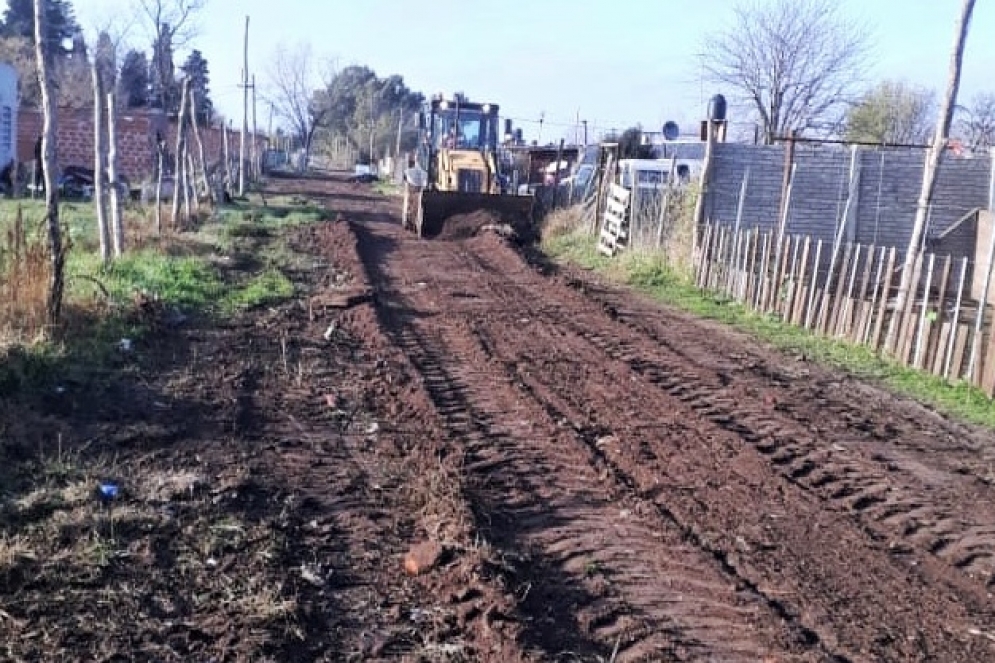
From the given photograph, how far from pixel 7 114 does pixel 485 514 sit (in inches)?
1260

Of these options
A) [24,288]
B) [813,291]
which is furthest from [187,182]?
[813,291]

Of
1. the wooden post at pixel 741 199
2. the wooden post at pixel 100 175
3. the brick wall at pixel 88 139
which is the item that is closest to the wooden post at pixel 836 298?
the wooden post at pixel 741 199

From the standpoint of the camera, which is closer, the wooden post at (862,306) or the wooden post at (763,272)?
the wooden post at (862,306)

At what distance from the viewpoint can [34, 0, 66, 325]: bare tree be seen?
8969 mm

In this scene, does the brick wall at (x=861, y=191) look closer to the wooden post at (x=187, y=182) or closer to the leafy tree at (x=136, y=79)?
the wooden post at (x=187, y=182)

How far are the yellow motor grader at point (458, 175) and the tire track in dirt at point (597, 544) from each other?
1589 cm

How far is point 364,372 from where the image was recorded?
9.24 meters

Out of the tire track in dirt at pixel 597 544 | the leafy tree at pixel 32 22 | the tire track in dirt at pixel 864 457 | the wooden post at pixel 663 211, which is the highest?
the leafy tree at pixel 32 22

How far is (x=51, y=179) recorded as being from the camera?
31.9 ft

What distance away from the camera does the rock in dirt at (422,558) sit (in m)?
4.90

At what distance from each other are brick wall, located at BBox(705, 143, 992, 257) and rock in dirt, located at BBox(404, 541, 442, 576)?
1360cm

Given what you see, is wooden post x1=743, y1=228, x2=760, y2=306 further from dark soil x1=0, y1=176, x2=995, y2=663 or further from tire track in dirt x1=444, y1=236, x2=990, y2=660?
dark soil x1=0, y1=176, x2=995, y2=663

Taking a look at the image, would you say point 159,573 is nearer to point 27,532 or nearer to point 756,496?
point 27,532

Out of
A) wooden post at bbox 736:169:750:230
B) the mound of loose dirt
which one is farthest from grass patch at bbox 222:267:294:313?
the mound of loose dirt
